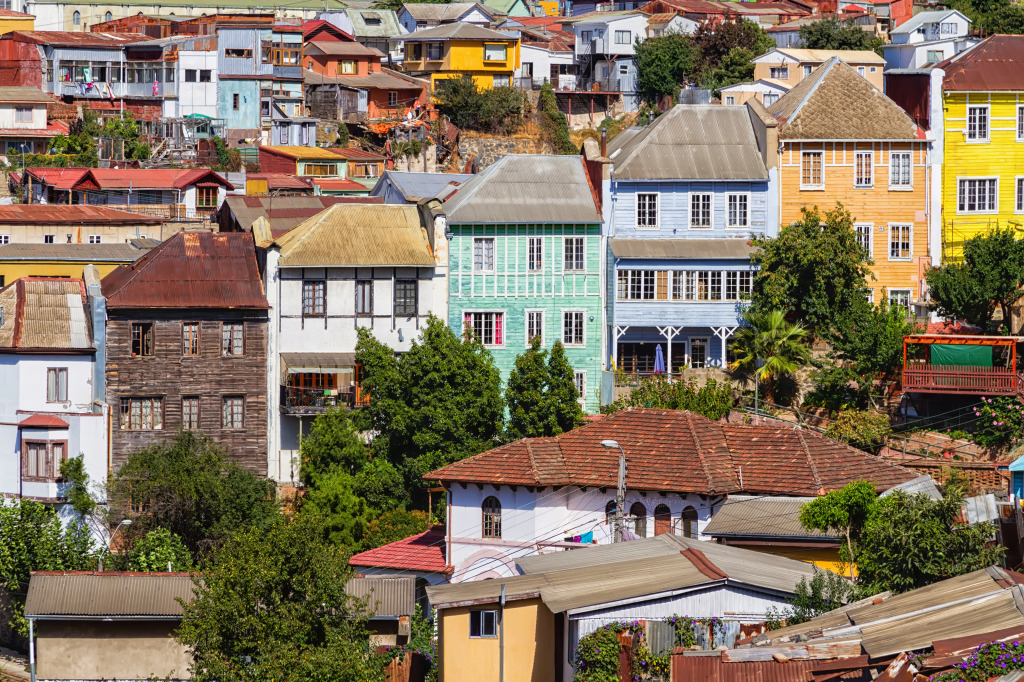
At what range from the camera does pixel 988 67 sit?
228 feet

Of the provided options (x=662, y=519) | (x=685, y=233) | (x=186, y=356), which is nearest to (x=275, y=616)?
(x=662, y=519)

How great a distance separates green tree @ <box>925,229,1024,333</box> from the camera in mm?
61406

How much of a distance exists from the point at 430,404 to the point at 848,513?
19.0m

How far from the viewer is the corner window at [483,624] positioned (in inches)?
1567

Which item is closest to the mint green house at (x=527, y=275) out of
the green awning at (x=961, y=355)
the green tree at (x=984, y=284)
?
the green awning at (x=961, y=355)

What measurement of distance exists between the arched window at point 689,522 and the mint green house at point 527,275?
549 inches

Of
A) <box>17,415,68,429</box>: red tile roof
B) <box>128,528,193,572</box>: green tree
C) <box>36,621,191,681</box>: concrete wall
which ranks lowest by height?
<box>36,621,191,681</box>: concrete wall

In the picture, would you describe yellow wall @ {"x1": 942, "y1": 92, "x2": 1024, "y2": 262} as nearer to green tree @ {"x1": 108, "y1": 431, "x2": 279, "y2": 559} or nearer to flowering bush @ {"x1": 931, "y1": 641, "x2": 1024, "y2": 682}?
→ green tree @ {"x1": 108, "y1": 431, "x2": 279, "y2": 559}

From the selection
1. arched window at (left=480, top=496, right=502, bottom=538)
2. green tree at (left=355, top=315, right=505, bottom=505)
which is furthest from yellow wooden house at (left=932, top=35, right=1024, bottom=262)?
arched window at (left=480, top=496, right=502, bottom=538)

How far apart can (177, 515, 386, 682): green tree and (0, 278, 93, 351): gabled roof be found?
19.2 meters

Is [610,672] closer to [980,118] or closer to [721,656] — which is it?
[721,656]

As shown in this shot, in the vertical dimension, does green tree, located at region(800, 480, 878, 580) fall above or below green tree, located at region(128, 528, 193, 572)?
above

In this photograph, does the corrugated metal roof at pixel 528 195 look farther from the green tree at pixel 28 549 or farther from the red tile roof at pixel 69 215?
the red tile roof at pixel 69 215

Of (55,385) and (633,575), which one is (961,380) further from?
(55,385)
